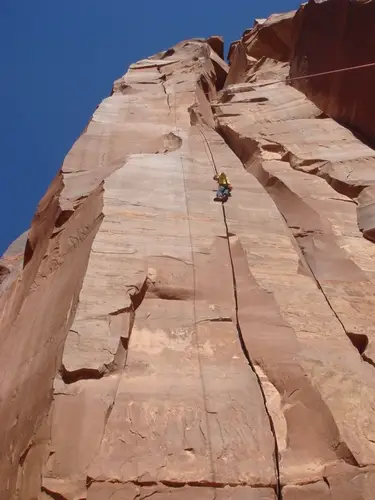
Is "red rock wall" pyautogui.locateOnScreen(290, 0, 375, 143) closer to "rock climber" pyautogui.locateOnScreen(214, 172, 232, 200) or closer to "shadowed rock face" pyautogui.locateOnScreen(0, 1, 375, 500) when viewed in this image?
"shadowed rock face" pyautogui.locateOnScreen(0, 1, 375, 500)

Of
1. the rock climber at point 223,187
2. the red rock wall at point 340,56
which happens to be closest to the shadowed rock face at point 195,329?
the rock climber at point 223,187

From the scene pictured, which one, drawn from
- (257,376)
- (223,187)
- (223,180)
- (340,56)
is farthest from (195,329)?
(340,56)

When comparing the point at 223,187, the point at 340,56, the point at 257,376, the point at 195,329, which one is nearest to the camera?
the point at 257,376

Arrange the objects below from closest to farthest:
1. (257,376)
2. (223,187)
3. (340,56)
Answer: (257,376) < (223,187) < (340,56)

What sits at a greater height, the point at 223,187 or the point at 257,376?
the point at 223,187

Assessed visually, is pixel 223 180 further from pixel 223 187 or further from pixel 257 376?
pixel 257 376

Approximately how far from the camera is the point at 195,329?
530cm

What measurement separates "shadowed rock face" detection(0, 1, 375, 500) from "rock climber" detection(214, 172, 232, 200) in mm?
172

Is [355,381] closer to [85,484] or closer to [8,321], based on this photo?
[85,484]

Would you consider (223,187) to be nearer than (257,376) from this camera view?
No

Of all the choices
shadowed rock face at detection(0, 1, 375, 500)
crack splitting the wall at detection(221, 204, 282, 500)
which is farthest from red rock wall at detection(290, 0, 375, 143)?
crack splitting the wall at detection(221, 204, 282, 500)

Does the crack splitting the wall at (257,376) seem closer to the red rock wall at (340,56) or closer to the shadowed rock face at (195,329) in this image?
the shadowed rock face at (195,329)

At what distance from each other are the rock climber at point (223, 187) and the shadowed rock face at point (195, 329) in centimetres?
17

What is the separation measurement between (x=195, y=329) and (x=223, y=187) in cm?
302
